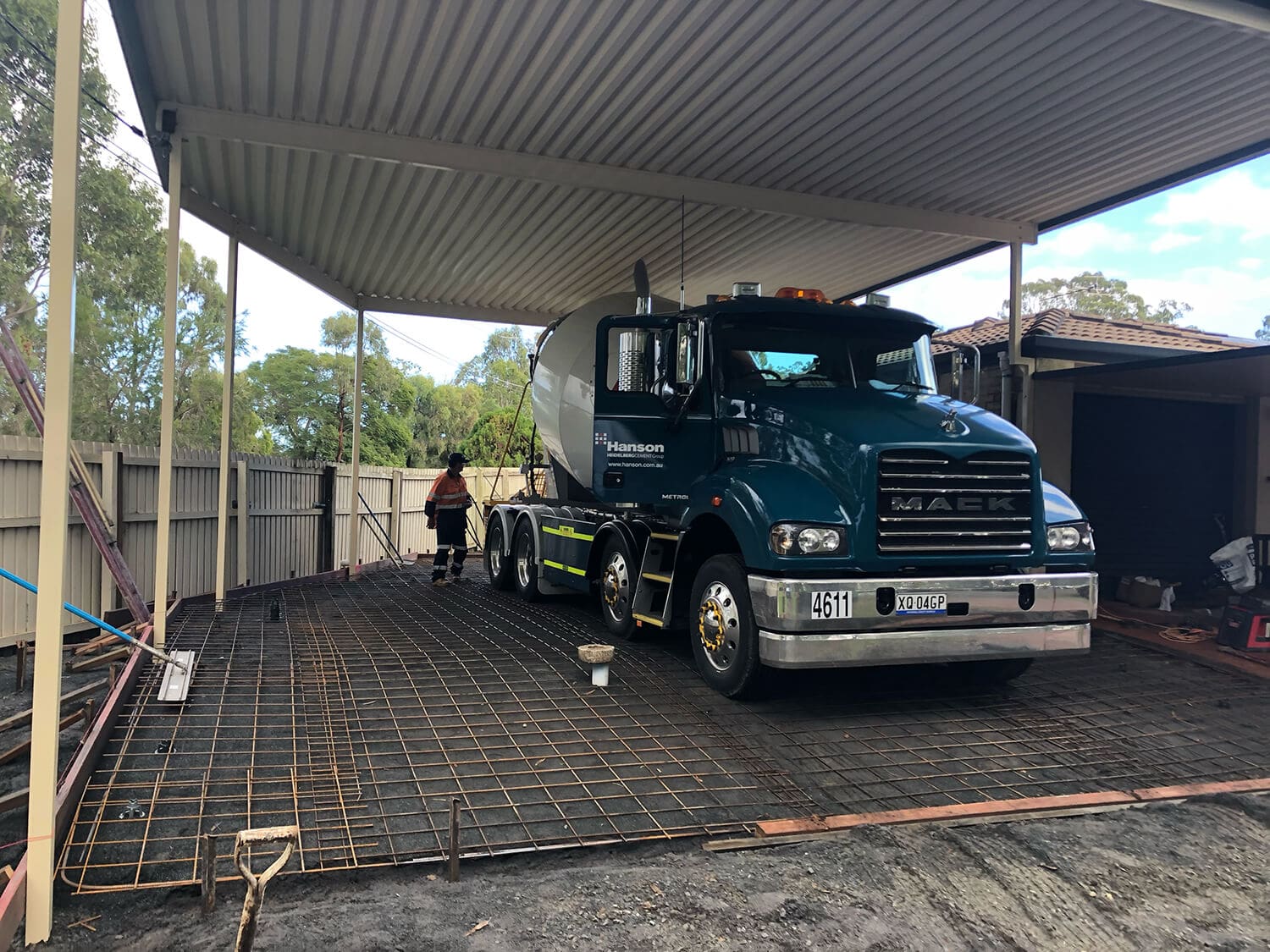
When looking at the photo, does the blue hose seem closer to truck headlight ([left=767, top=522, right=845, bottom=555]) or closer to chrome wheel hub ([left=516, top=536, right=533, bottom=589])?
truck headlight ([left=767, top=522, right=845, bottom=555])

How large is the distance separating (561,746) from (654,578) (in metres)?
2.09

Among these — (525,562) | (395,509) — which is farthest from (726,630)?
(395,509)

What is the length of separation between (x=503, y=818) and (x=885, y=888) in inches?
63.6

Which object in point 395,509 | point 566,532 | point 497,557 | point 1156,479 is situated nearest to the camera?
point 566,532

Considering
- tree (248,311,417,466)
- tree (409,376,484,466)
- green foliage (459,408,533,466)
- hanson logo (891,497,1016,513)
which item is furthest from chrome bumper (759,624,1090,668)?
tree (409,376,484,466)

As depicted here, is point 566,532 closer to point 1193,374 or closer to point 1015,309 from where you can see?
point 1015,309

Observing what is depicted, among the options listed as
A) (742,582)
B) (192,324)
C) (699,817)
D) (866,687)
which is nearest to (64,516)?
(699,817)

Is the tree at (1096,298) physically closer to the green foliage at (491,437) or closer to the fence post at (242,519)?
the green foliage at (491,437)

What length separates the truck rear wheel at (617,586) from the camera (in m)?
7.32

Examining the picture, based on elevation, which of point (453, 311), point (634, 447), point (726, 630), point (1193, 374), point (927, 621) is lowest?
point (726, 630)

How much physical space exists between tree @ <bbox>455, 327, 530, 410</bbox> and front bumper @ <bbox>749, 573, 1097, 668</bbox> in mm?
55243

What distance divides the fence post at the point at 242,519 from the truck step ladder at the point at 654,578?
18.5ft

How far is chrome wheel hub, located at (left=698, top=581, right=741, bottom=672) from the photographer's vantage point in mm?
5598

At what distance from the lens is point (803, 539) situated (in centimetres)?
510
